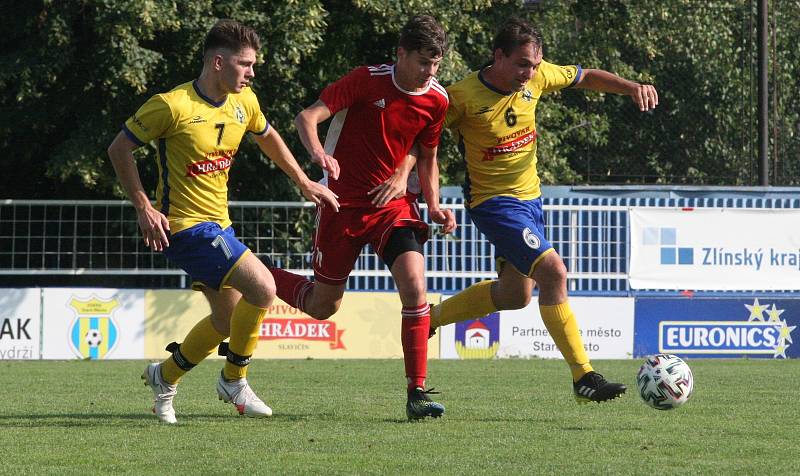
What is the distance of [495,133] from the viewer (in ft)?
26.5

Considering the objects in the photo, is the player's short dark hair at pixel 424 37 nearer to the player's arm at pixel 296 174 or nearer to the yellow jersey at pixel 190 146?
the player's arm at pixel 296 174

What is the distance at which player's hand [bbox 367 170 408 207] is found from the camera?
24.8 feet

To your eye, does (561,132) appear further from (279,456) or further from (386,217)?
(279,456)

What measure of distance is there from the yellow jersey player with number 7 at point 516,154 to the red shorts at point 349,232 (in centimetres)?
58

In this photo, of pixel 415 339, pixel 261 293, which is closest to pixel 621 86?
pixel 415 339

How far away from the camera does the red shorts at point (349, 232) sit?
759cm

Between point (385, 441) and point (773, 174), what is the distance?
1234cm

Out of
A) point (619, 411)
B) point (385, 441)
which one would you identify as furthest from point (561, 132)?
point (385, 441)

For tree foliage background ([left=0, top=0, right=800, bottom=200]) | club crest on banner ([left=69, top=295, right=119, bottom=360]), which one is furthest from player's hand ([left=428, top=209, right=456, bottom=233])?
club crest on banner ([left=69, top=295, right=119, bottom=360])

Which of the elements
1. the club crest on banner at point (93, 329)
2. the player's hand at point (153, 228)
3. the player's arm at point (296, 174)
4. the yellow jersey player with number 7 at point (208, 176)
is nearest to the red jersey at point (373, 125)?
the player's arm at point (296, 174)

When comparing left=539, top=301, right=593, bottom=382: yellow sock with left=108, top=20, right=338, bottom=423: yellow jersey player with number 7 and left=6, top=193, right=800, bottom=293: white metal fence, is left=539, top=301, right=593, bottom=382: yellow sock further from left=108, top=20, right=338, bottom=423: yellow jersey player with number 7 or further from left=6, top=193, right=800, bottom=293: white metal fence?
left=6, top=193, right=800, bottom=293: white metal fence

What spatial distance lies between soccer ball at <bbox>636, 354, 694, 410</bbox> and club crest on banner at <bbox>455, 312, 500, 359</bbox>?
8.24 meters

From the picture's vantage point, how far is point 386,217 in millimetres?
7602

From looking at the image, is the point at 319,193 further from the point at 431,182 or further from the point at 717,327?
the point at 717,327
